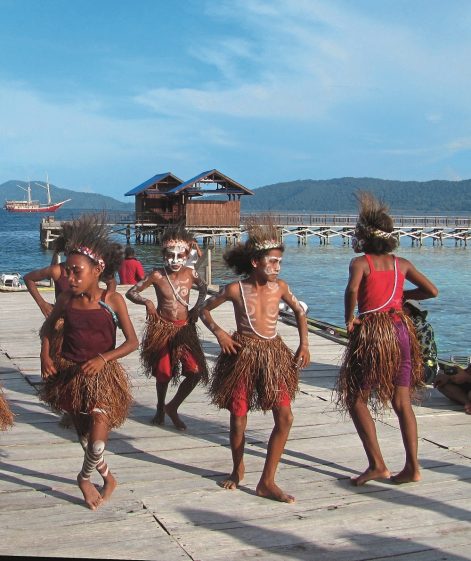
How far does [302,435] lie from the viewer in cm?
568

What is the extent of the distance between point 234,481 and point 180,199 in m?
47.3

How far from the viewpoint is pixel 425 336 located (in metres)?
6.50

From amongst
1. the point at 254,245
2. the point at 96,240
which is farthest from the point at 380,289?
the point at 96,240

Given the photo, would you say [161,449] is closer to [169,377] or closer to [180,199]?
[169,377]

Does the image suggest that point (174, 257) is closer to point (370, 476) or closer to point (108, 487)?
point (108, 487)

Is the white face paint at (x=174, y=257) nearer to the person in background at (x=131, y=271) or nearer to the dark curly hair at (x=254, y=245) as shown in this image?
the dark curly hair at (x=254, y=245)

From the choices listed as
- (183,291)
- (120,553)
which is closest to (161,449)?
(183,291)

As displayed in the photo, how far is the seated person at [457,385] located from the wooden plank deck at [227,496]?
0.10 metres

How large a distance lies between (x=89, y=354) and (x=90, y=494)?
2.57 ft

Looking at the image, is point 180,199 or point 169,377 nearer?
point 169,377

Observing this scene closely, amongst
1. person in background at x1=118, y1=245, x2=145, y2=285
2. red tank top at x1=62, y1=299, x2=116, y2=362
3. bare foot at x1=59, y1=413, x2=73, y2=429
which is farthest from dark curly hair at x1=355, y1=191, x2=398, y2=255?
person in background at x1=118, y1=245, x2=145, y2=285

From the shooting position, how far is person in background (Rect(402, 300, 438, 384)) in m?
6.02

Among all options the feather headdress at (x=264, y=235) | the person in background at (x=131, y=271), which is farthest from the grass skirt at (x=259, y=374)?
the person in background at (x=131, y=271)

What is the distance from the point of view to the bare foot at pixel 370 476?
455 centimetres
